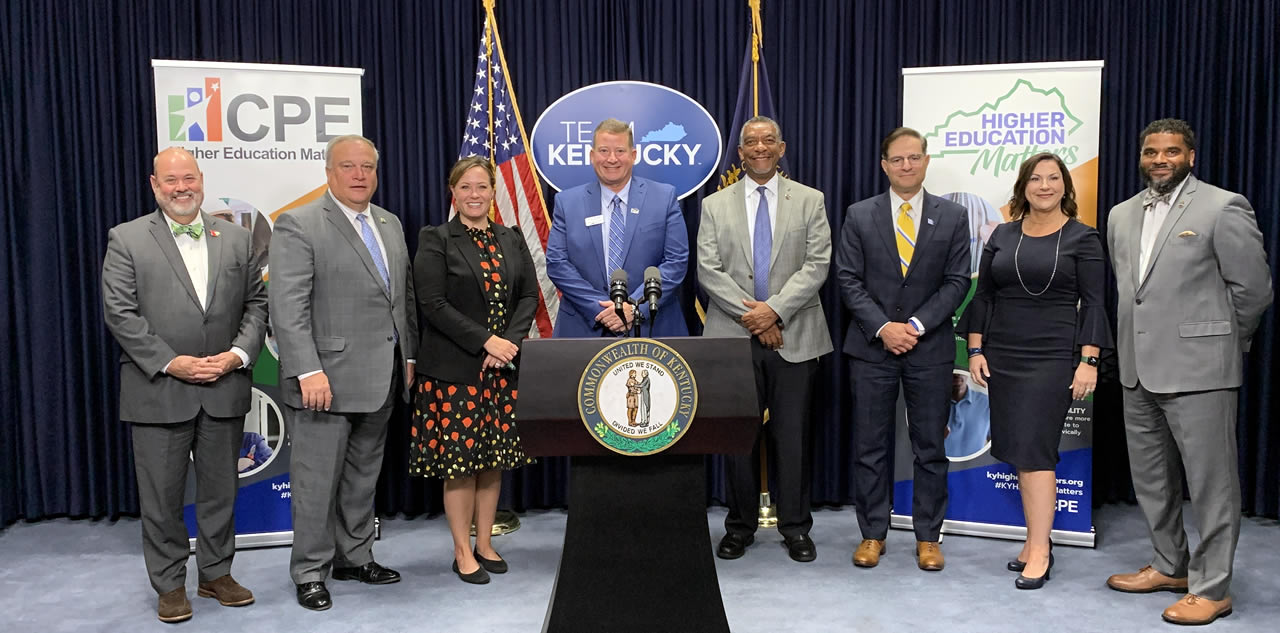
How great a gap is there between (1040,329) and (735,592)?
154cm

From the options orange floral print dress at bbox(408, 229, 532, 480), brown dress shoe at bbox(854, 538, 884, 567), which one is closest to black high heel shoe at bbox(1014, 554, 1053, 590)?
brown dress shoe at bbox(854, 538, 884, 567)

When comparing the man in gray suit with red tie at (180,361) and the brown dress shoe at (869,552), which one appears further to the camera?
the brown dress shoe at (869,552)

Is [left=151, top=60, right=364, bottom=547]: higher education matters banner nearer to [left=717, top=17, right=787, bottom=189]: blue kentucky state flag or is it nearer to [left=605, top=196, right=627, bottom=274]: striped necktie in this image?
[left=605, top=196, right=627, bottom=274]: striped necktie

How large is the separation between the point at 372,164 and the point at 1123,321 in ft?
9.40

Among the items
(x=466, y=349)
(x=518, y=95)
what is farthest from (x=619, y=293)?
(x=518, y=95)

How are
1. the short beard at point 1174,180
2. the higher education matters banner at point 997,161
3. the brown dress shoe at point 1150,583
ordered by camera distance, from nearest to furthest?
the short beard at point 1174,180, the brown dress shoe at point 1150,583, the higher education matters banner at point 997,161

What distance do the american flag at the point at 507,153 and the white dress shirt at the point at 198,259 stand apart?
1.39 meters

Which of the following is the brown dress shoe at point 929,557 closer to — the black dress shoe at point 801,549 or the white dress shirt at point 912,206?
the black dress shoe at point 801,549

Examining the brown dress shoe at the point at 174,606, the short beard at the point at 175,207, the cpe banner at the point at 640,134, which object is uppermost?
the cpe banner at the point at 640,134

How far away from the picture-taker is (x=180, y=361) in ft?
11.0

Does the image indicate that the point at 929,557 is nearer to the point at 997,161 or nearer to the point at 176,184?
the point at 997,161

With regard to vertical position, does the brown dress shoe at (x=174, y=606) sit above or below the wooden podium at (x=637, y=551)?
below

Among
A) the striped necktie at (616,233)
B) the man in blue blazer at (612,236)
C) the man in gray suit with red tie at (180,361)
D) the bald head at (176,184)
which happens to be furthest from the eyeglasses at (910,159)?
the bald head at (176,184)

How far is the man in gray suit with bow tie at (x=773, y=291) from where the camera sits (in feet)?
13.1
